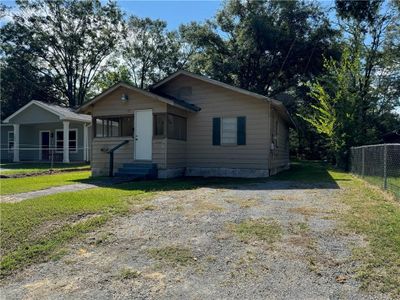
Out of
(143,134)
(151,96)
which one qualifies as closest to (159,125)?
(143,134)

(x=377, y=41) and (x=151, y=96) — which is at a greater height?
(x=377, y=41)

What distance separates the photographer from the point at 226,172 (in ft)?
43.2

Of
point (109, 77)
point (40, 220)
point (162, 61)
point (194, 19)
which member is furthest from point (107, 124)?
point (109, 77)

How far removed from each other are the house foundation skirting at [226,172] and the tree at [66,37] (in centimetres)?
2549

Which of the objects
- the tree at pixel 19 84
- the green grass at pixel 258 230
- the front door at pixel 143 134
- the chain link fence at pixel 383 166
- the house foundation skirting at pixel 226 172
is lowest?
the green grass at pixel 258 230

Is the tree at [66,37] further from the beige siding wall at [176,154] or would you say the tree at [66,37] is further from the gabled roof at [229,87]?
the beige siding wall at [176,154]

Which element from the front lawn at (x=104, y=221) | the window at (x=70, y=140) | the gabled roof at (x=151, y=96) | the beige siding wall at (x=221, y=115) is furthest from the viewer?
the window at (x=70, y=140)

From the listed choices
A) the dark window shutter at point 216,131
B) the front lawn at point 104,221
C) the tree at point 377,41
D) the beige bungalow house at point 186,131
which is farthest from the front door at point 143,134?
the tree at point 377,41

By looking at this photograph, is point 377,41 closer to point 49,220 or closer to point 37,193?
point 37,193

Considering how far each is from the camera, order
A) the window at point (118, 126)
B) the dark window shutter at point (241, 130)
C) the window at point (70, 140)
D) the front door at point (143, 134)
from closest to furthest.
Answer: the front door at point (143, 134) < the dark window shutter at point (241, 130) < the window at point (118, 126) < the window at point (70, 140)

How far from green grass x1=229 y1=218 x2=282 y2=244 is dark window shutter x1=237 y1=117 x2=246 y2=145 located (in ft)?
24.2

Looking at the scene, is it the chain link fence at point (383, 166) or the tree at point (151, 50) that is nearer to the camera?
the chain link fence at point (383, 166)

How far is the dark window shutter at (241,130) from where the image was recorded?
12859 millimetres

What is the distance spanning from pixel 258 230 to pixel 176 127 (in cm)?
845
